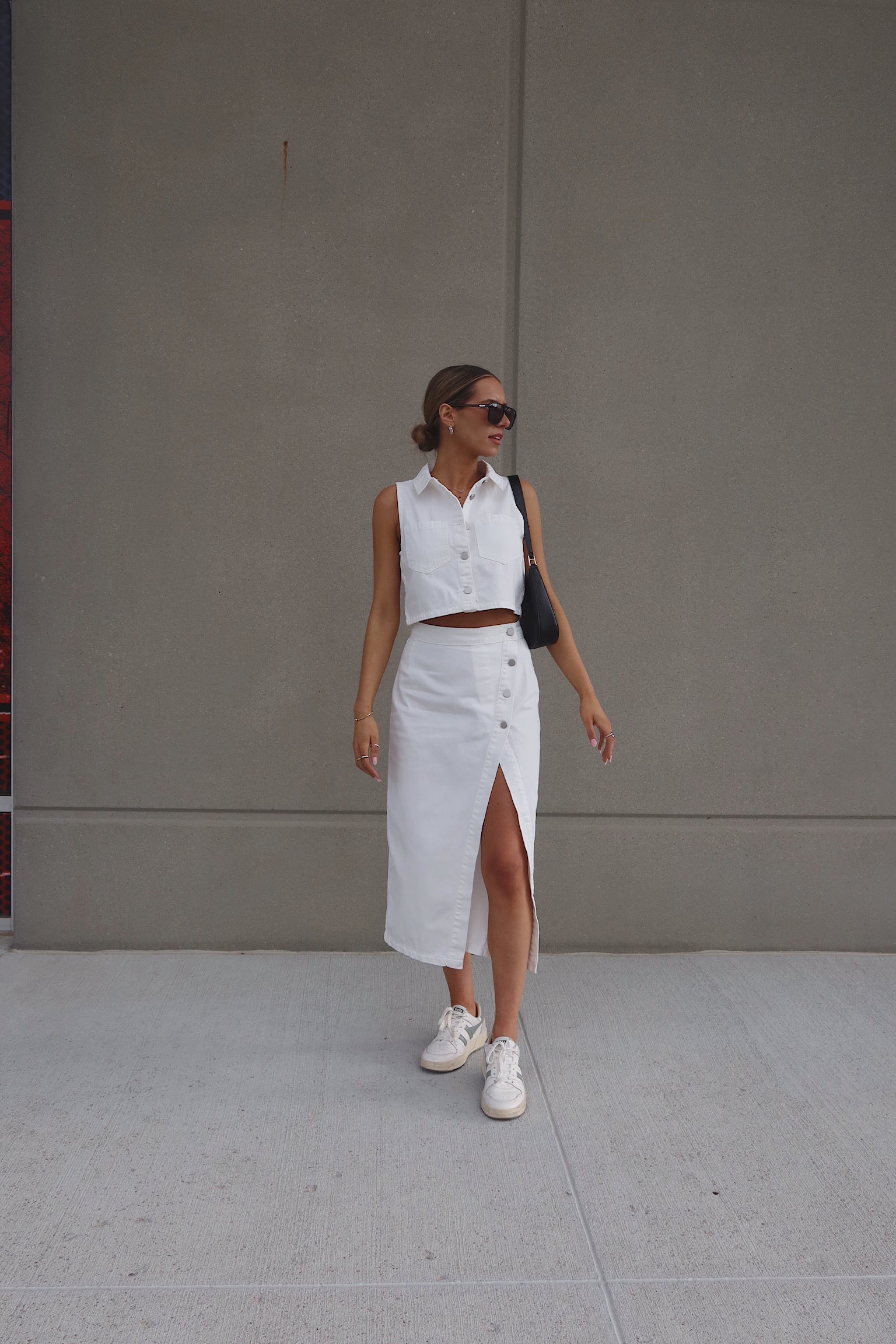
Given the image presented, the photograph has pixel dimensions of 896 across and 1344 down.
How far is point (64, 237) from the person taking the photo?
3.66 m

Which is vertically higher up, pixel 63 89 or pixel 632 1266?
pixel 63 89

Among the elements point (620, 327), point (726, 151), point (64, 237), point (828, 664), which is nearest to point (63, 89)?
point (64, 237)

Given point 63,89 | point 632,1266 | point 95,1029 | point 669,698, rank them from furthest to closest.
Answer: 1. point 669,698
2. point 63,89
3. point 95,1029
4. point 632,1266

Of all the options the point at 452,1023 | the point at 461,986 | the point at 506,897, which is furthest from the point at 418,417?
the point at 452,1023

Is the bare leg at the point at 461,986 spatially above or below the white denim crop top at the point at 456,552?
below

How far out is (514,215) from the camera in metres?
3.75

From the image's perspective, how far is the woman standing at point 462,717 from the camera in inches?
110

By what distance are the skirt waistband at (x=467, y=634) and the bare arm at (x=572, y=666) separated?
13cm

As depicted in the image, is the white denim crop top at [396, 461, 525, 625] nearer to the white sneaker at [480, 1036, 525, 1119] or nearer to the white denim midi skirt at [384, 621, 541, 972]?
the white denim midi skirt at [384, 621, 541, 972]

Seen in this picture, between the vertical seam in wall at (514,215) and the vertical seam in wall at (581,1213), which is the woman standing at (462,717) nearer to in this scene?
the vertical seam in wall at (581,1213)

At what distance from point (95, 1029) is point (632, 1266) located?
1819mm

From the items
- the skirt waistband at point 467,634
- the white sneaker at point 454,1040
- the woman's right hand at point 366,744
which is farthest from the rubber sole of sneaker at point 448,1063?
the skirt waistband at point 467,634

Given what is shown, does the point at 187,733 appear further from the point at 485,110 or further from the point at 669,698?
the point at 485,110

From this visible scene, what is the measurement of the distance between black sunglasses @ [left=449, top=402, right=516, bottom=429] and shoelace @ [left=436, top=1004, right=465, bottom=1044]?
1680 millimetres
